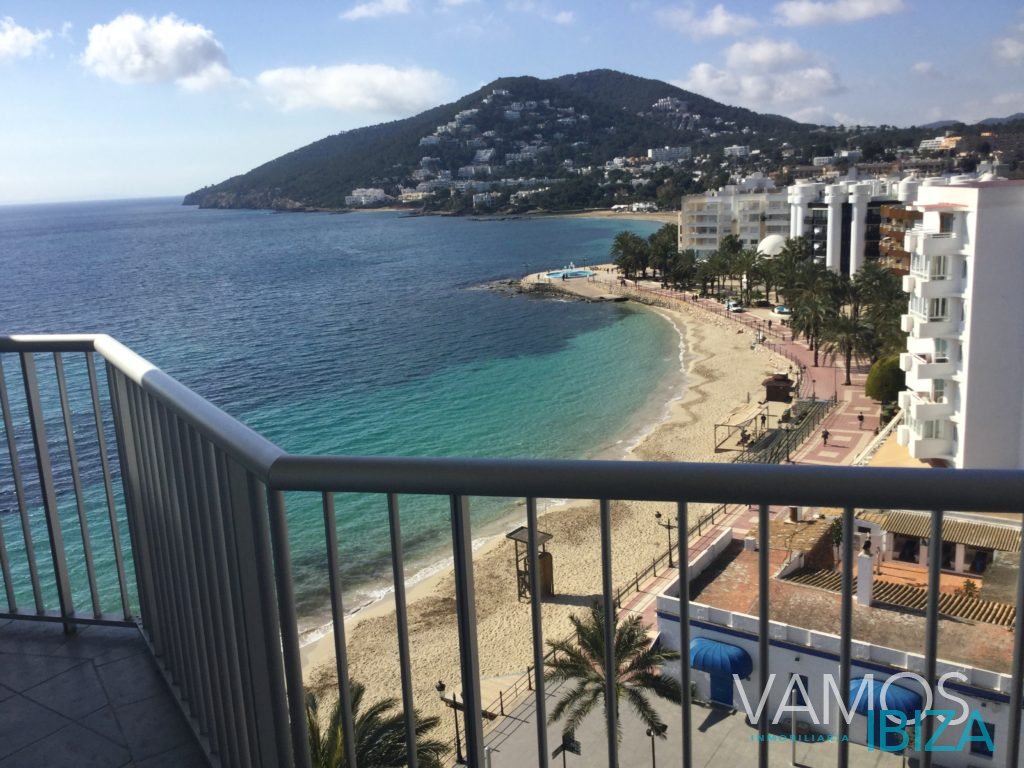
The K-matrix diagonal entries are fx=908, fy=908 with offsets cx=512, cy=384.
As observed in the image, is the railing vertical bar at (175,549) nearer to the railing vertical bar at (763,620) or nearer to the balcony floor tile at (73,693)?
the balcony floor tile at (73,693)

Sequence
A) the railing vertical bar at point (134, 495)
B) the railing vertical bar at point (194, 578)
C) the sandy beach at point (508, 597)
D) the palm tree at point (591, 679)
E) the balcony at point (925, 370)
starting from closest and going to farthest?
the railing vertical bar at point (194, 578), the railing vertical bar at point (134, 495), the palm tree at point (591, 679), the sandy beach at point (508, 597), the balcony at point (925, 370)

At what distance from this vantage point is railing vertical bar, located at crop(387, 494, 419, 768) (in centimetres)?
169

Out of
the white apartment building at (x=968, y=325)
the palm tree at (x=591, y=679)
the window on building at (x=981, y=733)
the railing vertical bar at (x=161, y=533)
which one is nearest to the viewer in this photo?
the window on building at (x=981, y=733)

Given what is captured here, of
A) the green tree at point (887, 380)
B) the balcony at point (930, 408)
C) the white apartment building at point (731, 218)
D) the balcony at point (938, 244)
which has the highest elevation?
the balcony at point (938, 244)

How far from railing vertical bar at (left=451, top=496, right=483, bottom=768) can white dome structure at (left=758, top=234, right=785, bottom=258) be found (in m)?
62.6

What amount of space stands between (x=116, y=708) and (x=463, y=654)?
1.63m

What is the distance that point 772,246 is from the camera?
205ft

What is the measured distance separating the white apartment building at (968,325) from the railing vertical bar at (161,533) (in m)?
21.3

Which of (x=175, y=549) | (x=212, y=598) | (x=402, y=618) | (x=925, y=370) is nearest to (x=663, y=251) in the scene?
(x=925, y=370)

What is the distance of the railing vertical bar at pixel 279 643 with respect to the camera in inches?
71.2

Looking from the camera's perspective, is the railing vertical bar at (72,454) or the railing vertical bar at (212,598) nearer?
the railing vertical bar at (212,598)

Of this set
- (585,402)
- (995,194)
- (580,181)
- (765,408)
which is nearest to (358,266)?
(585,402)

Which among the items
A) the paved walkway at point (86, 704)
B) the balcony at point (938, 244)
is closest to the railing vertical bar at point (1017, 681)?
the paved walkway at point (86, 704)

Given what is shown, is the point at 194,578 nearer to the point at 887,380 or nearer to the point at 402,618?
the point at 402,618
